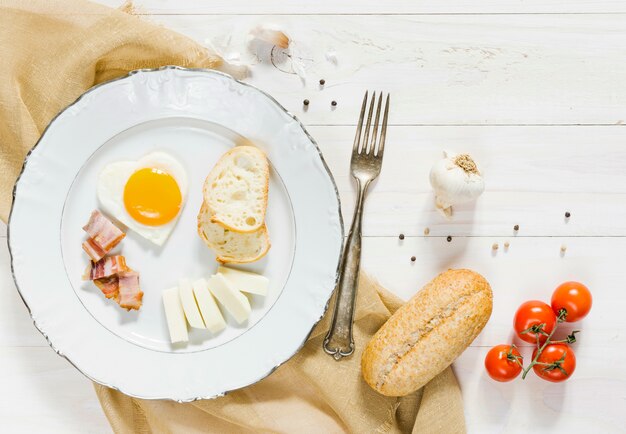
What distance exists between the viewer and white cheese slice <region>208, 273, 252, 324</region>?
7.30ft

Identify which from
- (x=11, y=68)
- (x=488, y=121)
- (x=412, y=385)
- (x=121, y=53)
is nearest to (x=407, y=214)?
(x=488, y=121)

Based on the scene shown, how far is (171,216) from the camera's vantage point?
226 cm

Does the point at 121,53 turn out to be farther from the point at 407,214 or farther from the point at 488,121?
the point at 488,121

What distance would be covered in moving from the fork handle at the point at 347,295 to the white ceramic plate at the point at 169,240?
82mm

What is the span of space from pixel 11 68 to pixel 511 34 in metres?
1.92

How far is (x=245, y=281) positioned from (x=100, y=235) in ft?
1.85

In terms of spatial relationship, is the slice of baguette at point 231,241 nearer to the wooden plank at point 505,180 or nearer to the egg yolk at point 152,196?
the egg yolk at point 152,196

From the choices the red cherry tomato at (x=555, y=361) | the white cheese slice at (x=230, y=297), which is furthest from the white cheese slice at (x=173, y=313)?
the red cherry tomato at (x=555, y=361)

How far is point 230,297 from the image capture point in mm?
2238

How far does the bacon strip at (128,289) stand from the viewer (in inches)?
88.2

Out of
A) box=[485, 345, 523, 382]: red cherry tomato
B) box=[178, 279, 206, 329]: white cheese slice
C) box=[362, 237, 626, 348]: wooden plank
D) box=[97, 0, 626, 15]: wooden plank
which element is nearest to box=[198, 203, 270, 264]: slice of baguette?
box=[178, 279, 206, 329]: white cheese slice

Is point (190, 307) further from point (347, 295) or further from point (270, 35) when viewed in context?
point (270, 35)

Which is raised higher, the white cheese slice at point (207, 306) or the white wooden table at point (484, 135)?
the white wooden table at point (484, 135)

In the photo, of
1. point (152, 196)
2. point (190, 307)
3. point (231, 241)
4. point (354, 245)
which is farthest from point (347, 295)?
point (152, 196)
